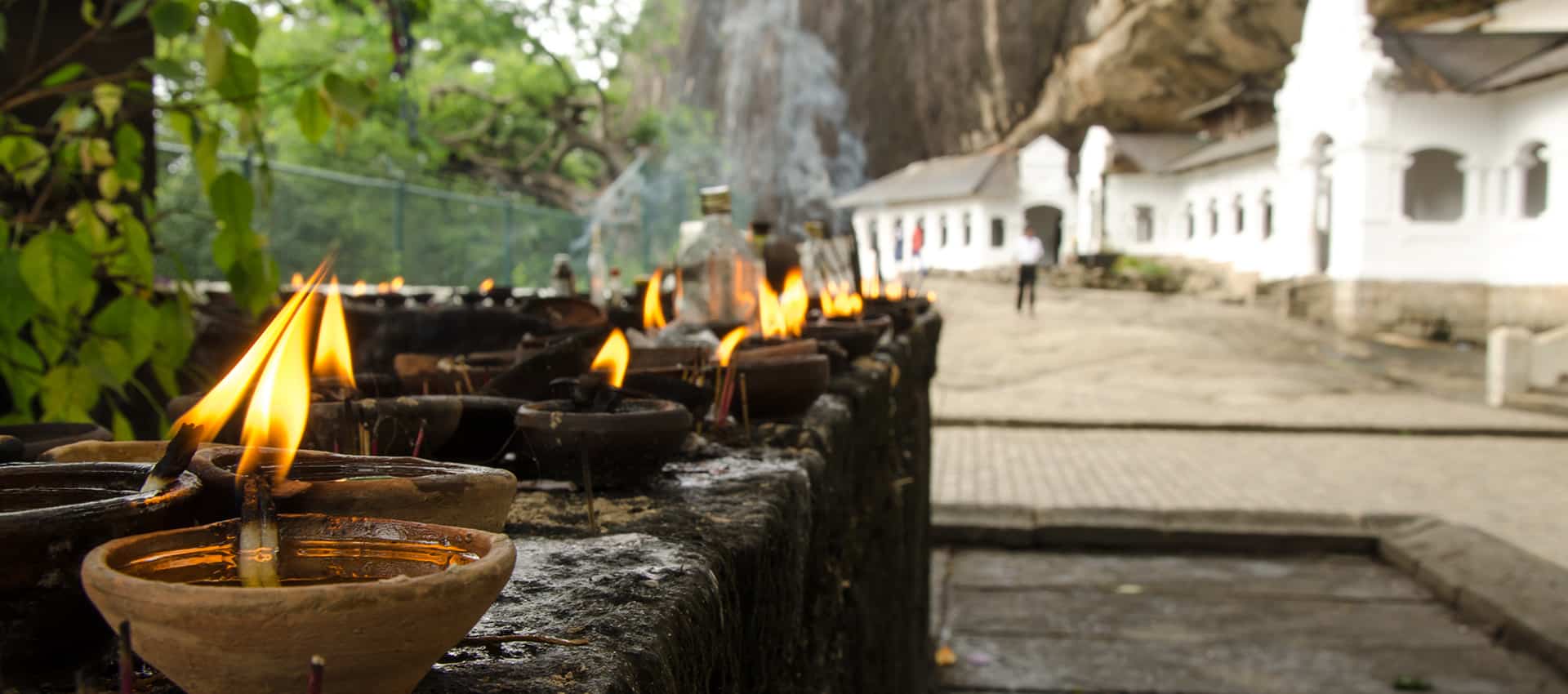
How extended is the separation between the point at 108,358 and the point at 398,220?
39.6 ft

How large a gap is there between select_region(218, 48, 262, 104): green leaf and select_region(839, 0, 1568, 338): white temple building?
19.9 metres

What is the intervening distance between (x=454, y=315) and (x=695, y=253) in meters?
0.78

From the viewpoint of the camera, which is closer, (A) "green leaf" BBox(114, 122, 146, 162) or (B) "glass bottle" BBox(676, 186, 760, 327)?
(A) "green leaf" BBox(114, 122, 146, 162)

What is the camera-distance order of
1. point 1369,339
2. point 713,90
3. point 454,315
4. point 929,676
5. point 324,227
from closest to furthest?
point 454,315 < point 929,676 < point 324,227 < point 1369,339 < point 713,90

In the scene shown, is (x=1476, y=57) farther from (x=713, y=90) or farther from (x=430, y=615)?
(x=713, y=90)

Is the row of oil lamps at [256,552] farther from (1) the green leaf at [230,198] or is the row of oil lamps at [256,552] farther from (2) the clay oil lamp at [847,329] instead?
(2) the clay oil lamp at [847,329]

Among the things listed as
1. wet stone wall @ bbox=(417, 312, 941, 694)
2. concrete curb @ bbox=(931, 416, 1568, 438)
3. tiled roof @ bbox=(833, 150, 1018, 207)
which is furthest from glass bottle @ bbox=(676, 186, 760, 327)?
tiled roof @ bbox=(833, 150, 1018, 207)

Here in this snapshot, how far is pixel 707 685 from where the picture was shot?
1048mm

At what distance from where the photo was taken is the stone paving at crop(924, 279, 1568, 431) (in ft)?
42.5

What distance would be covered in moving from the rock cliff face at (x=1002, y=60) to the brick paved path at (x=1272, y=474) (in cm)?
1825

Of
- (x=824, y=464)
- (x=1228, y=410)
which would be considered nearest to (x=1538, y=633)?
(x=824, y=464)

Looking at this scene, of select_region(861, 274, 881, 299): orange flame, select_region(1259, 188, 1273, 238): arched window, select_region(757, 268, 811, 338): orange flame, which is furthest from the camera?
select_region(1259, 188, 1273, 238): arched window

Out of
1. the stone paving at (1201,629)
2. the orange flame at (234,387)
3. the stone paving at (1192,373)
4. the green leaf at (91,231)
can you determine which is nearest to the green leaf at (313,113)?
the green leaf at (91,231)

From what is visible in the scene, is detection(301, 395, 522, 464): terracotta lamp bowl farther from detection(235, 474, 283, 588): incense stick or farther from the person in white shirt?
the person in white shirt
